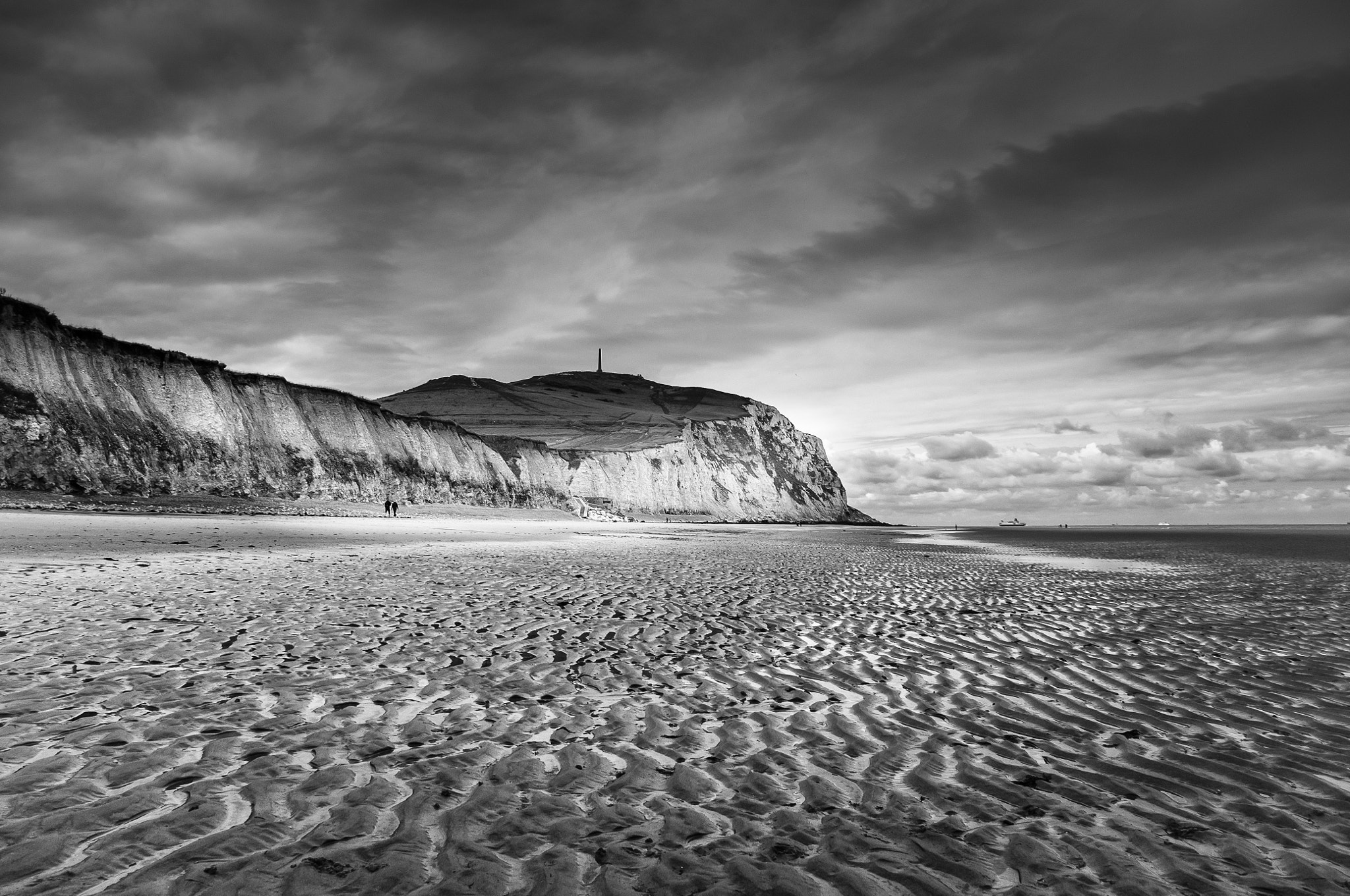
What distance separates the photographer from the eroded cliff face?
123 feet

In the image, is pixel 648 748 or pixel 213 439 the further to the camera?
pixel 213 439

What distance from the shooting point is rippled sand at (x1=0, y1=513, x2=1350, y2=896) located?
3447mm

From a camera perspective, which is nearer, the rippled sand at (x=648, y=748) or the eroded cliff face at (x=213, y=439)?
the rippled sand at (x=648, y=748)

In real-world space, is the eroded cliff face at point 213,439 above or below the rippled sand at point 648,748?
above

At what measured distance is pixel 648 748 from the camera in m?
5.19

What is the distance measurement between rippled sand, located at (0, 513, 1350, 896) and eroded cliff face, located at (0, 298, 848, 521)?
34.2 m

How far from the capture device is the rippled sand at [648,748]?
11.3 feet

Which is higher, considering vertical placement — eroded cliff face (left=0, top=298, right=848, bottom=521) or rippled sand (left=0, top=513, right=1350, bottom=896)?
eroded cliff face (left=0, top=298, right=848, bottom=521)

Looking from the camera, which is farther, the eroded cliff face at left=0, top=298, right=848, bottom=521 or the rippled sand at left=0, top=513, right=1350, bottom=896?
the eroded cliff face at left=0, top=298, right=848, bottom=521

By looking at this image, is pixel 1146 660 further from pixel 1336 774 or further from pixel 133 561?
pixel 133 561

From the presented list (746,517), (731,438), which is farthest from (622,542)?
(731,438)

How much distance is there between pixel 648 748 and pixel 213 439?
53.9m

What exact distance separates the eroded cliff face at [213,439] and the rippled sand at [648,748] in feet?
112

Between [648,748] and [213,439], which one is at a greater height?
[213,439]
